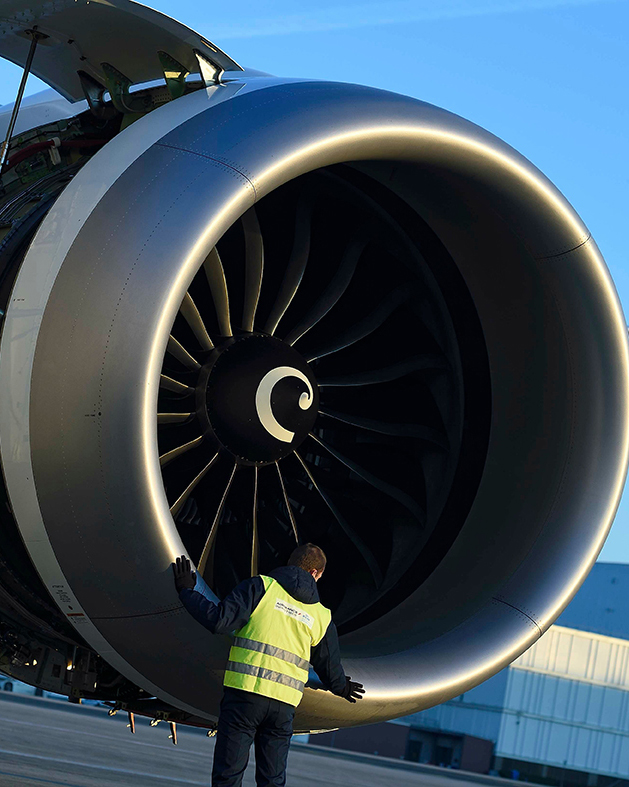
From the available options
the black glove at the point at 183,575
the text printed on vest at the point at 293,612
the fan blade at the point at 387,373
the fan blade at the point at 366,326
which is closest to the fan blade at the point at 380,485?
the fan blade at the point at 387,373

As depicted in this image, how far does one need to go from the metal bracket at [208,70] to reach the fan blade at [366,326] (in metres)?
1.31

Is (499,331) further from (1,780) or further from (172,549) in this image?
(1,780)

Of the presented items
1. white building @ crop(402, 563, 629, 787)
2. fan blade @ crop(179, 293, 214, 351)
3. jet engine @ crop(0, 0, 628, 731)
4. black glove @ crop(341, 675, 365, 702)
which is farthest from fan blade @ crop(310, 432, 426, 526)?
white building @ crop(402, 563, 629, 787)

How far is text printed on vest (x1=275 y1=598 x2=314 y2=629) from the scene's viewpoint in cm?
393

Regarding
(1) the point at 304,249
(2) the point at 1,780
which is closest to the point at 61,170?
(1) the point at 304,249

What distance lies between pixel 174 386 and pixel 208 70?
1.22 meters

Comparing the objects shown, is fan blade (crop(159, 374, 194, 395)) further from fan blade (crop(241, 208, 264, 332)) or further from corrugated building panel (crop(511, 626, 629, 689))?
corrugated building panel (crop(511, 626, 629, 689))

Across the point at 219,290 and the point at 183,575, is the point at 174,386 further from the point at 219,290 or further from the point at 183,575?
the point at 183,575

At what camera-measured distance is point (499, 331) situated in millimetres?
4754

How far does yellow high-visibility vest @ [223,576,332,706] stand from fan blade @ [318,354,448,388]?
112 centimetres

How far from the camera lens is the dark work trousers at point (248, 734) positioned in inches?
149

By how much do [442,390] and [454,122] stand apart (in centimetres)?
137

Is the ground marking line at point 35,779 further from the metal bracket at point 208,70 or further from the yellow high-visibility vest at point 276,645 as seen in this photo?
the metal bracket at point 208,70

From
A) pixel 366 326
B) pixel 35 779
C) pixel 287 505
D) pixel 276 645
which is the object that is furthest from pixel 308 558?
pixel 35 779
